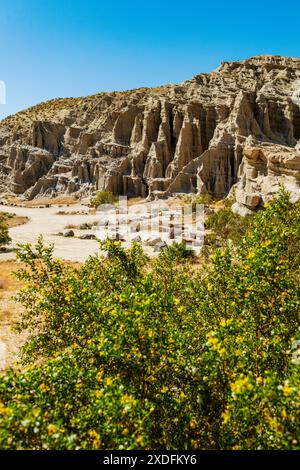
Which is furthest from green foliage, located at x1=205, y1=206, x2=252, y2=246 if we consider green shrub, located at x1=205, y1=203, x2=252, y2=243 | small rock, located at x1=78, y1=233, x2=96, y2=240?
small rock, located at x1=78, y1=233, x2=96, y2=240

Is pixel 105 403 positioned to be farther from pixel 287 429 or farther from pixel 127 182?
pixel 127 182

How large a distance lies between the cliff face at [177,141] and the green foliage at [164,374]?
4614 cm

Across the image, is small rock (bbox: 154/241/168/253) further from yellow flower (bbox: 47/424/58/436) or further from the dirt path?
yellow flower (bbox: 47/424/58/436)

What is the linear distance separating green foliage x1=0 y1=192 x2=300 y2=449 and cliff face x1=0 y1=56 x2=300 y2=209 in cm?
4614

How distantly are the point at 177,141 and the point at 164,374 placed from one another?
9844cm

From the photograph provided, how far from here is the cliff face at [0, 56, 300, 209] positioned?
3302 inches

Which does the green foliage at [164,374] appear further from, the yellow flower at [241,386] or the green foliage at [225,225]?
the green foliage at [225,225]

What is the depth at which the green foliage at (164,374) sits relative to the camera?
557 cm

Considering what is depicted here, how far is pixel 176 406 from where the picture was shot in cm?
700

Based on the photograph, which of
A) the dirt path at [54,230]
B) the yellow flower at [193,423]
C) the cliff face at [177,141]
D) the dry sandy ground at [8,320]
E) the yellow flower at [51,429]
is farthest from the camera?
the cliff face at [177,141]

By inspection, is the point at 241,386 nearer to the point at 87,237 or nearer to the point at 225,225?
the point at 225,225

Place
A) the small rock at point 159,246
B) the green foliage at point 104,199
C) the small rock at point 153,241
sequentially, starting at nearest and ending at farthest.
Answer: the small rock at point 159,246 → the small rock at point 153,241 → the green foliage at point 104,199

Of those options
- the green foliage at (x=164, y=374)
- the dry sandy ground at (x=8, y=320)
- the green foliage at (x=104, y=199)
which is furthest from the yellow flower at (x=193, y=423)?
the green foliage at (x=104, y=199)
